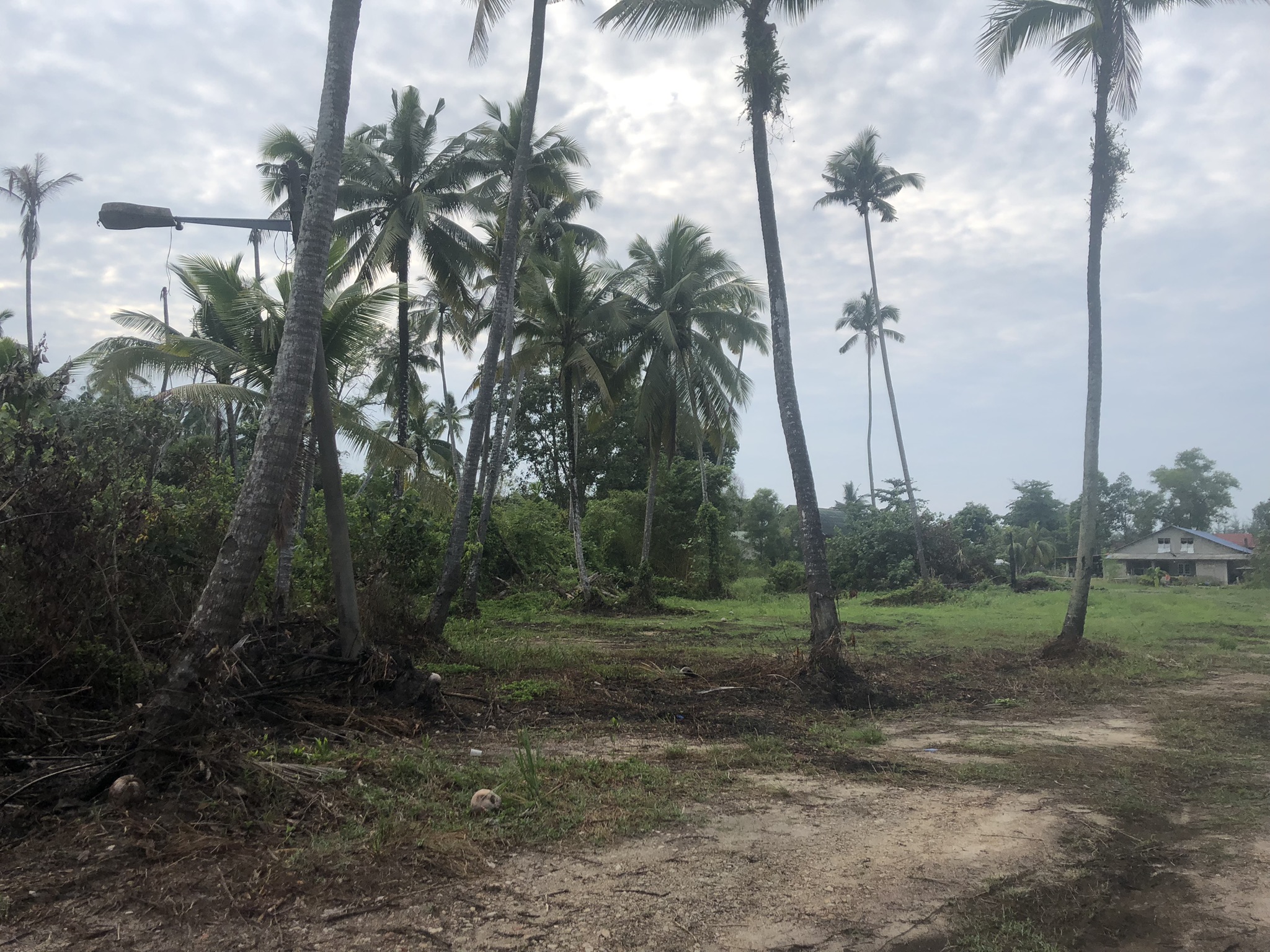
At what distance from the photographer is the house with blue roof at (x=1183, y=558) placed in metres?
44.3

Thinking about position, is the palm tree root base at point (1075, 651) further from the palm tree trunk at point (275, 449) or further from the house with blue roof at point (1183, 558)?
the house with blue roof at point (1183, 558)

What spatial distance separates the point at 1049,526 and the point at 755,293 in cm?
3979

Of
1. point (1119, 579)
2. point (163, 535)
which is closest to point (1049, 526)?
point (1119, 579)

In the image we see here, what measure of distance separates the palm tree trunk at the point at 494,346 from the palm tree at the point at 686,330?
915cm

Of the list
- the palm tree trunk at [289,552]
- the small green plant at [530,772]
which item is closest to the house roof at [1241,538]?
the palm tree trunk at [289,552]

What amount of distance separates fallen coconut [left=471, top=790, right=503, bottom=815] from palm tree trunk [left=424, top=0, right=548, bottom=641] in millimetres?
6599

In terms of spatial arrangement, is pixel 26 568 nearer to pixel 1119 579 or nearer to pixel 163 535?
pixel 163 535

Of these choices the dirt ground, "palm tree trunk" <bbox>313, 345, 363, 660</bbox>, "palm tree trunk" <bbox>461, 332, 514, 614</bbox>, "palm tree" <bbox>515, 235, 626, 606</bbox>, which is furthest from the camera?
"palm tree" <bbox>515, 235, 626, 606</bbox>

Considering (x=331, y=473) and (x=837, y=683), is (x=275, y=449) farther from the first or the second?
(x=837, y=683)

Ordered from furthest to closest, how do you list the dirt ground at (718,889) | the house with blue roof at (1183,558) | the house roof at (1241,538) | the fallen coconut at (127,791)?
the house roof at (1241,538) → the house with blue roof at (1183,558) → the fallen coconut at (127,791) → the dirt ground at (718,889)

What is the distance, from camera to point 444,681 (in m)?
9.01

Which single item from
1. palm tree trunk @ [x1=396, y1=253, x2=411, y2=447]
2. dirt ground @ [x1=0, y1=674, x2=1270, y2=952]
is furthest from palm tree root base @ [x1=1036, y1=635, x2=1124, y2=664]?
palm tree trunk @ [x1=396, y1=253, x2=411, y2=447]

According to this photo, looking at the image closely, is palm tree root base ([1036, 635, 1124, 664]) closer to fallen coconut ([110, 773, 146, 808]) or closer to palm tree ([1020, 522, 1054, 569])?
fallen coconut ([110, 773, 146, 808])

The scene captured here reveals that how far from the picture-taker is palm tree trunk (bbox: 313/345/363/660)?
762 cm
